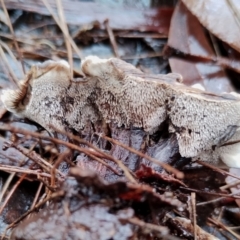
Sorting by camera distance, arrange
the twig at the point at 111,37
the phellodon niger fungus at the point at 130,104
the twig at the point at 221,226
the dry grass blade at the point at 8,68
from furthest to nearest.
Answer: the twig at the point at 111,37, the dry grass blade at the point at 8,68, the twig at the point at 221,226, the phellodon niger fungus at the point at 130,104

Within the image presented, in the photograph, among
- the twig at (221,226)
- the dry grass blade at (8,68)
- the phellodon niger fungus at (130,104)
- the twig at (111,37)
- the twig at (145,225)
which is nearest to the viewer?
the twig at (145,225)

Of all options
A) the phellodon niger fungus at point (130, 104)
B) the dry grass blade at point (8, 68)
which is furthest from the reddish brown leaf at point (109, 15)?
the phellodon niger fungus at point (130, 104)

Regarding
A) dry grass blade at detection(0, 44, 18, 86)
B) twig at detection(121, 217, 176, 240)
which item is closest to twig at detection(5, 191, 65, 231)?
twig at detection(121, 217, 176, 240)

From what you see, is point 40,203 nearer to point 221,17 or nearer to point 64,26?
point 64,26

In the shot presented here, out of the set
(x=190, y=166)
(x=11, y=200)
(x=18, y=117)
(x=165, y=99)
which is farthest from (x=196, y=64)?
(x=11, y=200)

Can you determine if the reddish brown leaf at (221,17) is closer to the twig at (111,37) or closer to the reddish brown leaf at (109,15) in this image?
the reddish brown leaf at (109,15)

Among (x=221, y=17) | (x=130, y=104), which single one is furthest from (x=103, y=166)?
(x=221, y=17)

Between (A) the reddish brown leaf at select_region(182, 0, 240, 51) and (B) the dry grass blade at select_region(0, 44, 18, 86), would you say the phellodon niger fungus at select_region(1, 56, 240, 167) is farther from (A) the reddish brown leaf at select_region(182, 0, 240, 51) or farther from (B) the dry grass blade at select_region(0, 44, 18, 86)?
(A) the reddish brown leaf at select_region(182, 0, 240, 51)

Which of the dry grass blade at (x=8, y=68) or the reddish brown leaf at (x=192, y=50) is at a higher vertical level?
the reddish brown leaf at (x=192, y=50)
